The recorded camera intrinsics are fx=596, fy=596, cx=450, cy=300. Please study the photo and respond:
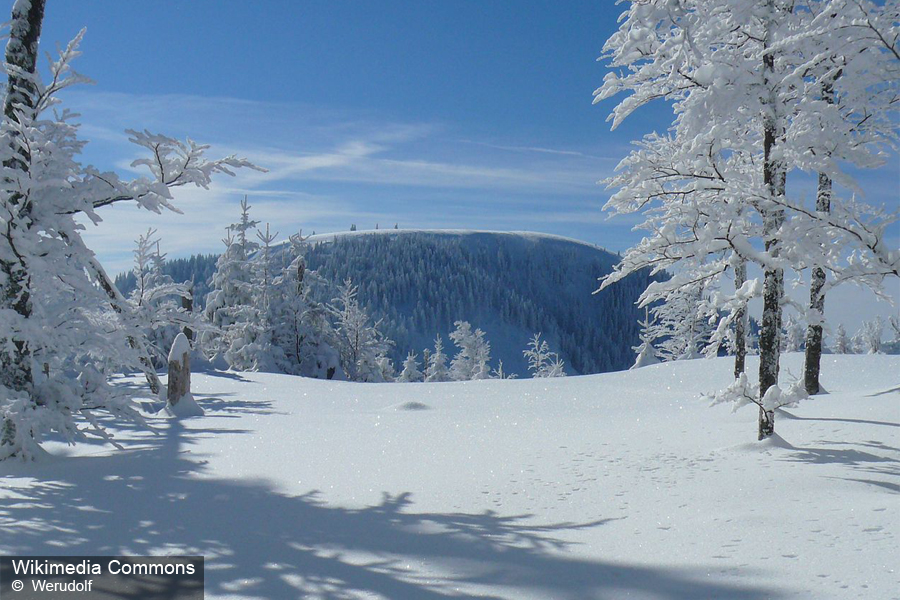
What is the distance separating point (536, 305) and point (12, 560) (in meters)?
183

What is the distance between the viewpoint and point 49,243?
23.2ft

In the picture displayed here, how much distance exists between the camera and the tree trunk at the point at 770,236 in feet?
24.8

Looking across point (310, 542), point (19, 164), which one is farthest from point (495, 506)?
point (19, 164)

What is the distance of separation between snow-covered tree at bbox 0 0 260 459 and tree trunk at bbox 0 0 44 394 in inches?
0.5

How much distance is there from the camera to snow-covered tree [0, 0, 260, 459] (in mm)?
6844

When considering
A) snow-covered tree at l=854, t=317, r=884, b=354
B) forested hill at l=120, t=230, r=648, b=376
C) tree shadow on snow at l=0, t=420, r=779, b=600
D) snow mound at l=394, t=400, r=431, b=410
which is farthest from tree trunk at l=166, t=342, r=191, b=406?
forested hill at l=120, t=230, r=648, b=376

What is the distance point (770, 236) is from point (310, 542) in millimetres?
6347

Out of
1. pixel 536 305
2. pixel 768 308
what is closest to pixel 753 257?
pixel 768 308

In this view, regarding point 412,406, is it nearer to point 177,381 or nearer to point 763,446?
point 177,381

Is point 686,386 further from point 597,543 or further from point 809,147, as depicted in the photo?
point 597,543

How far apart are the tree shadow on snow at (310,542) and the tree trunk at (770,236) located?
4.34 m

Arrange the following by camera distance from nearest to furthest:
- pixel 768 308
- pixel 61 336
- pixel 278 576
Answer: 1. pixel 278 576
2. pixel 61 336
3. pixel 768 308

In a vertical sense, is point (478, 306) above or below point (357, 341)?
above

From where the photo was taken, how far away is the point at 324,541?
4730 mm
